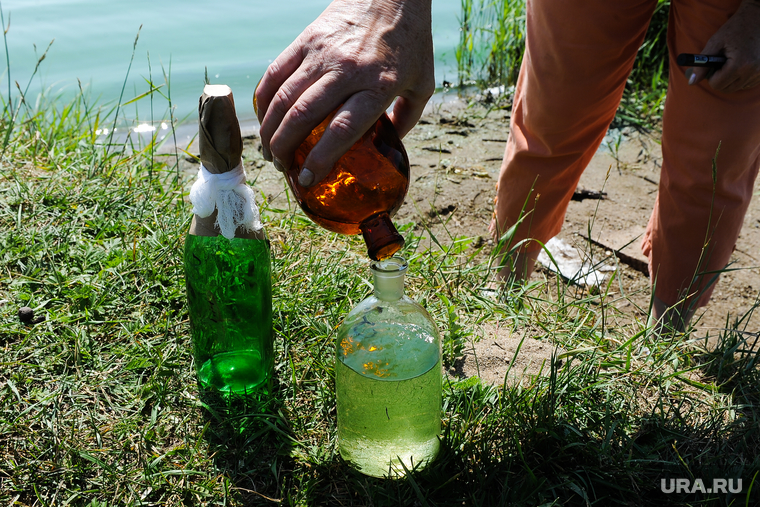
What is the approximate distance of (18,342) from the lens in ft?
6.49

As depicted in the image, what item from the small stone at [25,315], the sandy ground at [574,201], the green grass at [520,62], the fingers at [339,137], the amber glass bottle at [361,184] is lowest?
the sandy ground at [574,201]

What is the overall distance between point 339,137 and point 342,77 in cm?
13

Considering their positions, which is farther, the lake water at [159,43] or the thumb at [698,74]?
the lake water at [159,43]

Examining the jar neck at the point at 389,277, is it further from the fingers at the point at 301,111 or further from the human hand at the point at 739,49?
the human hand at the point at 739,49

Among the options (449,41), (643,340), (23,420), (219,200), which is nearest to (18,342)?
(23,420)

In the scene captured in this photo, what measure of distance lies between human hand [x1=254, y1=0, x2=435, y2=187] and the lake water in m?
3.53

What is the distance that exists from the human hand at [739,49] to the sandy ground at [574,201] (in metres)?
0.83

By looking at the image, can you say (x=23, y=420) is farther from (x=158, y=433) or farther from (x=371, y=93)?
(x=371, y=93)

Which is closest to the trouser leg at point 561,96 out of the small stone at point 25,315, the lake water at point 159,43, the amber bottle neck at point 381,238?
the amber bottle neck at point 381,238

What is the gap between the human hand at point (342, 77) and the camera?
1222mm

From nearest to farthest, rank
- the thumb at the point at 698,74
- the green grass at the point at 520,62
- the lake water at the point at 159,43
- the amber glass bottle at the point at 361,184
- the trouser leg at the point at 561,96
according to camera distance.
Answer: the amber glass bottle at the point at 361,184 → the thumb at the point at 698,74 → the trouser leg at the point at 561,96 → the green grass at the point at 520,62 → the lake water at the point at 159,43

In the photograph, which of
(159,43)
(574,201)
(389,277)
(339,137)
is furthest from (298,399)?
(159,43)

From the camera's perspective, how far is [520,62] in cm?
480

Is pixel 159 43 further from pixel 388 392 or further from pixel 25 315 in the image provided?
pixel 388 392
